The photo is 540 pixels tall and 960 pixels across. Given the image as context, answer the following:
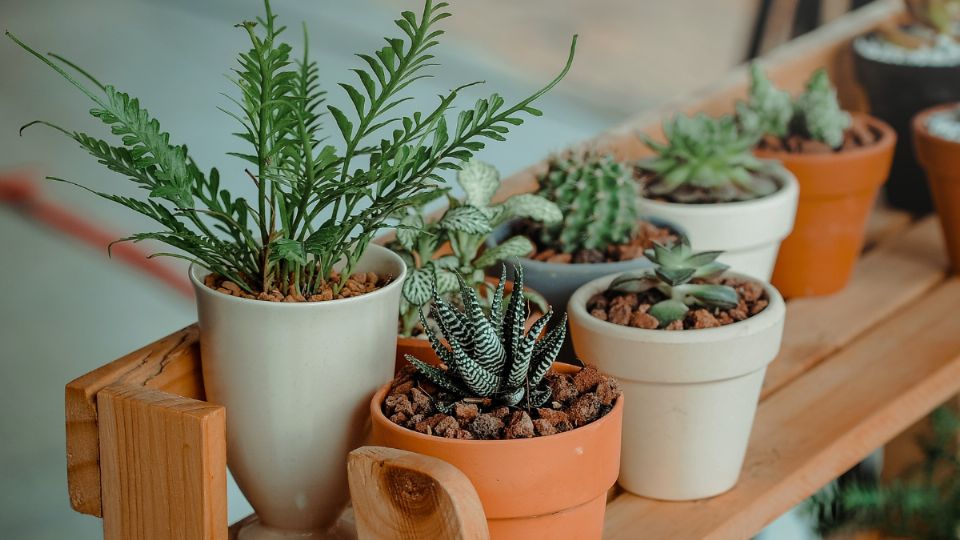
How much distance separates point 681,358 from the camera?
3.03ft

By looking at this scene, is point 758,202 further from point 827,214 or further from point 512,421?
point 512,421

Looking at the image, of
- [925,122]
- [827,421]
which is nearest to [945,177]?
[925,122]

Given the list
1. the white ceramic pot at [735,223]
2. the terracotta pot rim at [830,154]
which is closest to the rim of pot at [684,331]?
the white ceramic pot at [735,223]

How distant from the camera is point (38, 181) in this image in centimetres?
377

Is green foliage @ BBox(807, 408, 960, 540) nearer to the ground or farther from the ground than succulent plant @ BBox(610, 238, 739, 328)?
nearer to the ground

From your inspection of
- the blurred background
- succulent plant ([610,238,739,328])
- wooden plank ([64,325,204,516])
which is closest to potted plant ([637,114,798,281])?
succulent plant ([610,238,739,328])

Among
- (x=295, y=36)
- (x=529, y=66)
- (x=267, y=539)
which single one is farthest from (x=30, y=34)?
(x=267, y=539)

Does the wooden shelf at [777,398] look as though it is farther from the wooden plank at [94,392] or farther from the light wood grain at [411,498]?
the light wood grain at [411,498]

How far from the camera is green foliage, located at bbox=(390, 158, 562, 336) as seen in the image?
40.1 inches

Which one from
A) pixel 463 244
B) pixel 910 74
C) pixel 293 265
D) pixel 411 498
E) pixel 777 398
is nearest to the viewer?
pixel 411 498

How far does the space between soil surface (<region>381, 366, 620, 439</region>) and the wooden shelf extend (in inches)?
5.2

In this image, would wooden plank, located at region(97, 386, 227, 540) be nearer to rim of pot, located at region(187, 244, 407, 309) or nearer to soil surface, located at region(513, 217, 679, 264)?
rim of pot, located at region(187, 244, 407, 309)

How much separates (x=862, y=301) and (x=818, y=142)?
20 cm

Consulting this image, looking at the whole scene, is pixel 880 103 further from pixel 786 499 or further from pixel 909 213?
pixel 786 499
